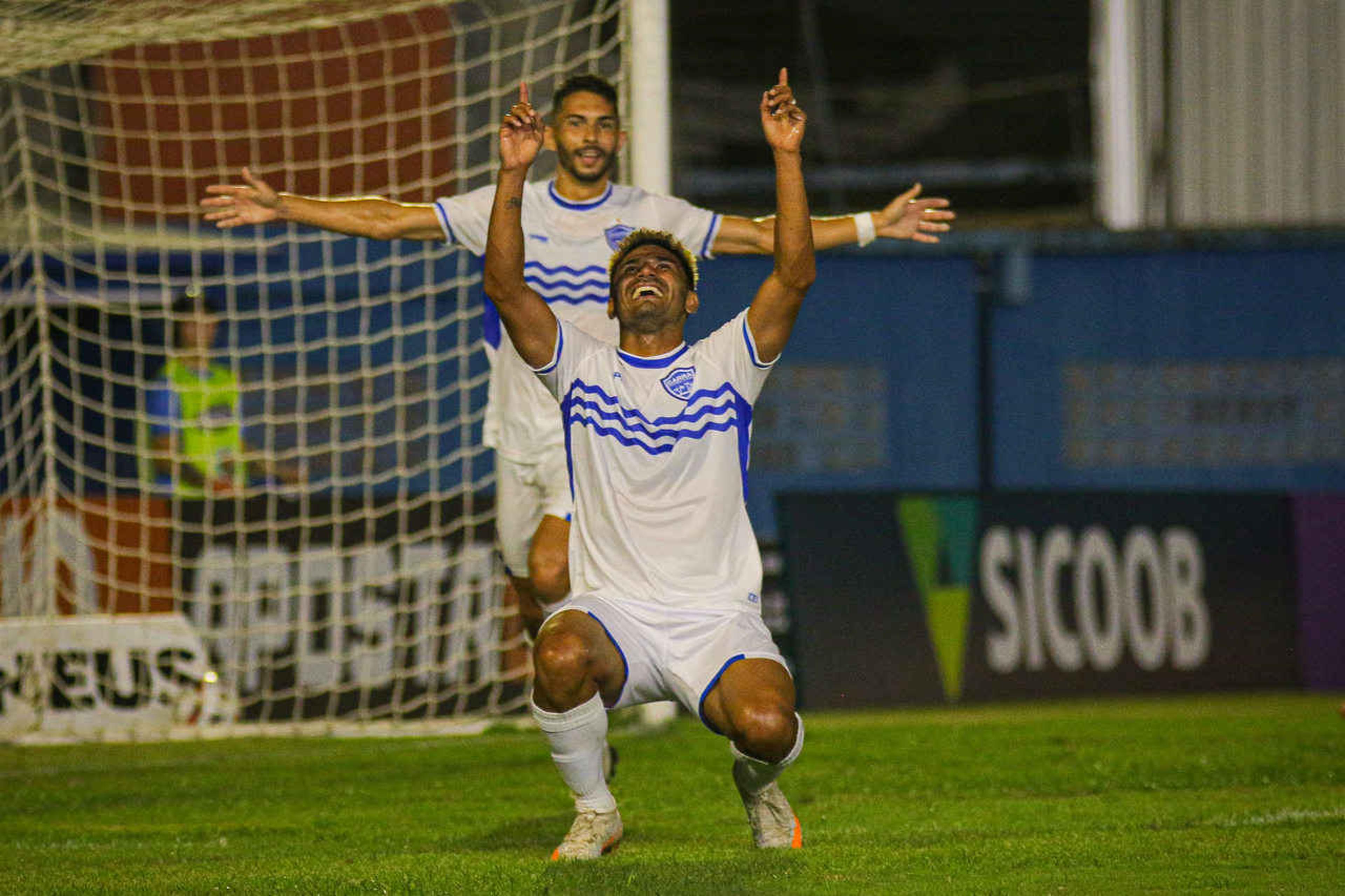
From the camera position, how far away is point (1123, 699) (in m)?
9.64

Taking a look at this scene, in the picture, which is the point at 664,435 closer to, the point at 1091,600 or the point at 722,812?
the point at 722,812

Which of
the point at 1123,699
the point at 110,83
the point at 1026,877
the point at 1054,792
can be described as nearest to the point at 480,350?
the point at 110,83

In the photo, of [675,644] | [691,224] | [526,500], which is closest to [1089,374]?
[691,224]

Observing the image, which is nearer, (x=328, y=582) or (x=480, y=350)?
(x=328, y=582)

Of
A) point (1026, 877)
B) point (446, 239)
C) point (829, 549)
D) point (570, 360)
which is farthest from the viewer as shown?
point (829, 549)

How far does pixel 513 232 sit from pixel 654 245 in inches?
17.5

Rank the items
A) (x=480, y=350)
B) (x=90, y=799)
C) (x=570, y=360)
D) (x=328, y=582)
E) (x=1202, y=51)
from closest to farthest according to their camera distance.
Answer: (x=570, y=360), (x=90, y=799), (x=328, y=582), (x=480, y=350), (x=1202, y=51)

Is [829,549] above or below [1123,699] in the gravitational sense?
above

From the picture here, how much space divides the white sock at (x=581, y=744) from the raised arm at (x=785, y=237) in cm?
118

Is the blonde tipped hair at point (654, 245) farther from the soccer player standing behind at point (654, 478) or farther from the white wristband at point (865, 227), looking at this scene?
the white wristband at point (865, 227)

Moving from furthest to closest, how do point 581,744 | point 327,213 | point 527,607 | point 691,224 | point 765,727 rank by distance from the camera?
point 527,607, point 691,224, point 327,213, point 581,744, point 765,727

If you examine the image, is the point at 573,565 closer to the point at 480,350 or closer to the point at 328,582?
the point at 328,582

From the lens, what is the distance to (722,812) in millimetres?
5906

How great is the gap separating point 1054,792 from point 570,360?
2.78m
